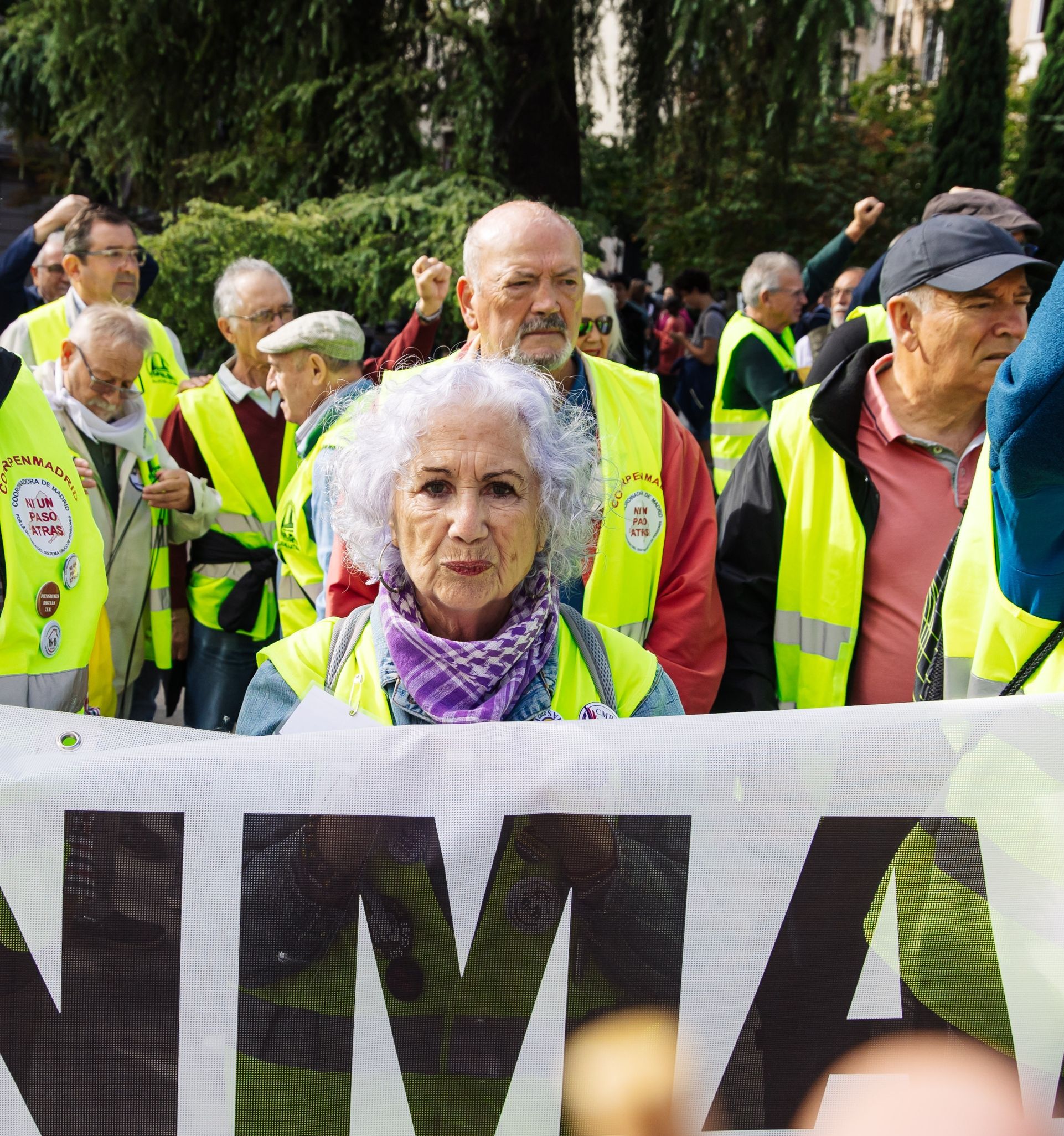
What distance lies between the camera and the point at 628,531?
3041 millimetres

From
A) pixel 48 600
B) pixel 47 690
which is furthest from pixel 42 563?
pixel 47 690

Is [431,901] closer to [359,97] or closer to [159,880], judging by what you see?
[159,880]

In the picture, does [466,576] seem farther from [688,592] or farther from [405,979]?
[688,592]

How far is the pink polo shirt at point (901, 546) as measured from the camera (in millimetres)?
2834

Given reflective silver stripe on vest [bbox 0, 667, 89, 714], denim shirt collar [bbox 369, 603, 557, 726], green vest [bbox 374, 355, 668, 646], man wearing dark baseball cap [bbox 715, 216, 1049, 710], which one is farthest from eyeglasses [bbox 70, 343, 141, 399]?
denim shirt collar [bbox 369, 603, 557, 726]

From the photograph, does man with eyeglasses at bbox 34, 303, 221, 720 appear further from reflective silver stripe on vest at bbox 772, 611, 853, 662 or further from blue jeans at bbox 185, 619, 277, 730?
reflective silver stripe on vest at bbox 772, 611, 853, 662

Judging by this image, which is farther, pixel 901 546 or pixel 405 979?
pixel 901 546

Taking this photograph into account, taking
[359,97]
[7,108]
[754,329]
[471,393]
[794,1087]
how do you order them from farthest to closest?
[7,108], [359,97], [754,329], [471,393], [794,1087]

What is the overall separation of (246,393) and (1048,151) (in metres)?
16.4

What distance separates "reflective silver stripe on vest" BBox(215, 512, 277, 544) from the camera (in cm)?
479

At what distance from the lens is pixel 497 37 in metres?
10.7

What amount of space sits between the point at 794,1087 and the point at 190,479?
10.7 ft

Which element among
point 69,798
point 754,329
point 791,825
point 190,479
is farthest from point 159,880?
point 754,329

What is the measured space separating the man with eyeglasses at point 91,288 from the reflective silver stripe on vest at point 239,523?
2.70 ft
